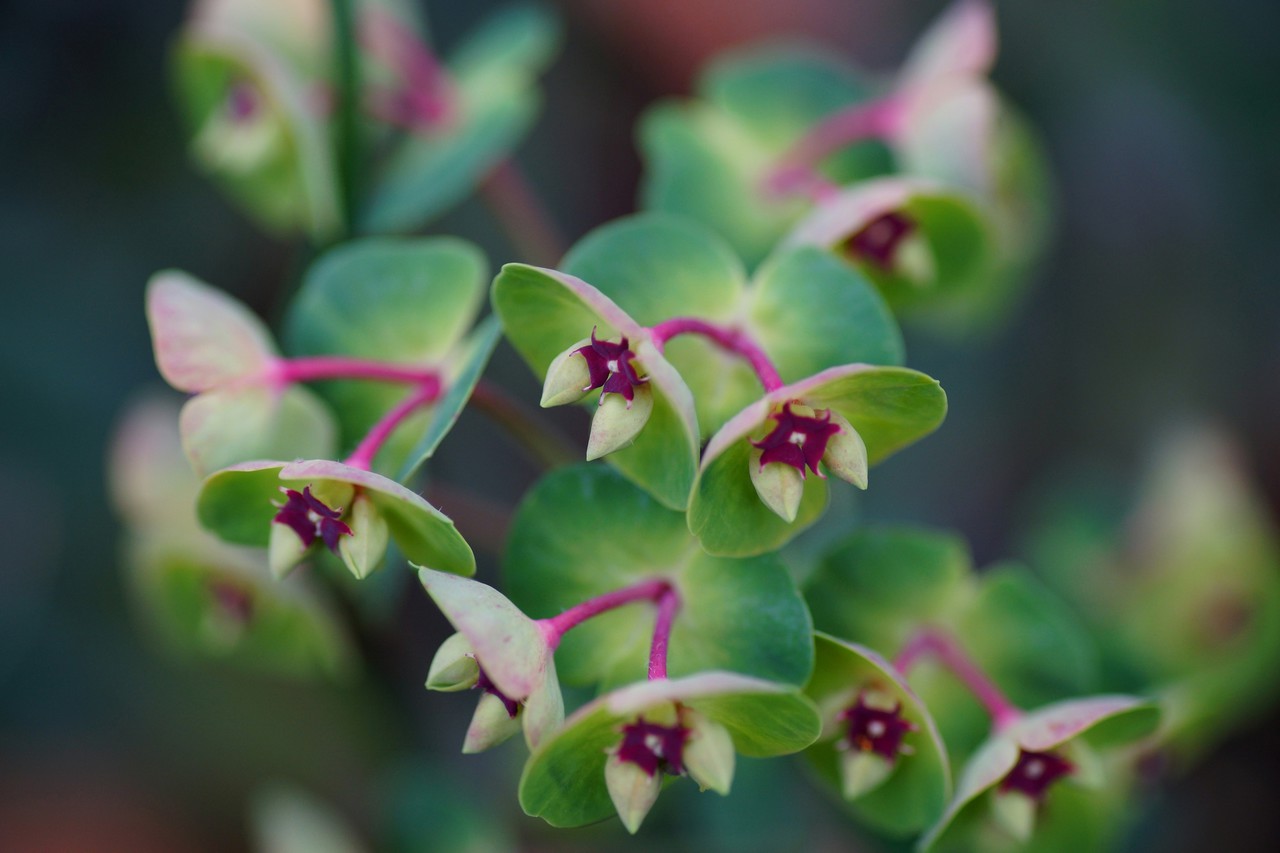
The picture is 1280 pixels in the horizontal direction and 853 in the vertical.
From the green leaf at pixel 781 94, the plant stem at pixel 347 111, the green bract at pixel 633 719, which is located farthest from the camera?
the green leaf at pixel 781 94

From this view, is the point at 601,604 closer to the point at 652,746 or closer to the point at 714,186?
the point at 652,746

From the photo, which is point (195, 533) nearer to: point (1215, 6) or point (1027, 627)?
point (1027, 627)

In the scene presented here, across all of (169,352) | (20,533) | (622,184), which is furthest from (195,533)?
(622,184)

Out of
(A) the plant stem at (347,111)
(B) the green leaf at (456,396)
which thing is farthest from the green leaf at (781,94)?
(B) the green leaf at (456,396)

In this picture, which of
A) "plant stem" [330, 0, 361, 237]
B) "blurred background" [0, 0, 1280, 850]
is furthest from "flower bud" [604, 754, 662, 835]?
"blurred background" [0, 0, 1280, 850]

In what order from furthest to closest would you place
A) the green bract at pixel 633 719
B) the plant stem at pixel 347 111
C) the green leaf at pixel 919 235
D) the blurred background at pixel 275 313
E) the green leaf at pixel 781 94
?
the blurred background at pixel 275 313, the green leaf at pixel 781 94, the plant stem at pixel 347 111, the green leaf at pixel 919 235, the green bract at pixel 633 719

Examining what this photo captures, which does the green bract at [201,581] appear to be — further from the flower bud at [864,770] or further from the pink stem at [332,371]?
the flower bud at [864,770]

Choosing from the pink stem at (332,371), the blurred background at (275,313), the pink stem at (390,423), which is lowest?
the blurred background at (275,313)
